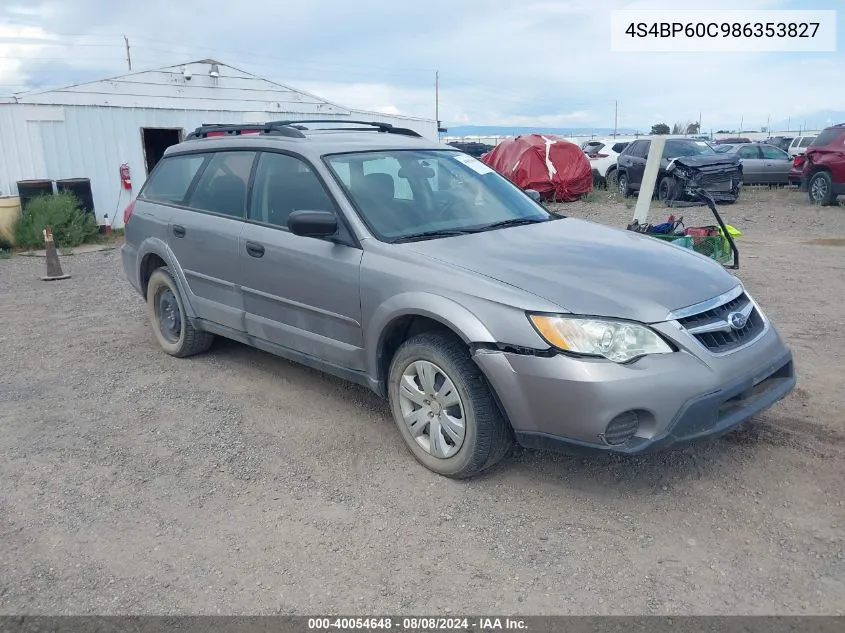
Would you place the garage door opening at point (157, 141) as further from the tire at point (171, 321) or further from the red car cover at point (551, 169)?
the tire at point (171, 321)

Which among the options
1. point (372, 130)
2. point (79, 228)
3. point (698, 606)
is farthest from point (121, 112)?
point (698, 606)

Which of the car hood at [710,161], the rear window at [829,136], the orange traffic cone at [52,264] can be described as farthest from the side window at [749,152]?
the orange traffic cone at [52,264]

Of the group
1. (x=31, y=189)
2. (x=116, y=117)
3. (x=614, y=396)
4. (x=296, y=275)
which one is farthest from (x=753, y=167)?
(x=614, y=396)

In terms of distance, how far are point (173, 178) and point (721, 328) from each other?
426 centimetres

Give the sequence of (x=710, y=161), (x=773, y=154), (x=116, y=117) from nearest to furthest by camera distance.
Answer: (x=116, y=117) < (x=710, y=161) < (x=773, y=154)

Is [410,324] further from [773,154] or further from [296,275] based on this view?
[773,154]

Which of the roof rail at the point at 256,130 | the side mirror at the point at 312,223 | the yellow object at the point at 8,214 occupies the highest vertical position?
the roof rail at the point at 256,130

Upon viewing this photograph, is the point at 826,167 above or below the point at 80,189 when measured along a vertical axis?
below

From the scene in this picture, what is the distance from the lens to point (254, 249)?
4.59m

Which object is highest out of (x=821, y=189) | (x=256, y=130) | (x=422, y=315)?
(x=256, y=130)

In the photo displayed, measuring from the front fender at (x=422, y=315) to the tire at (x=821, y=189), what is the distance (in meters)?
14.9

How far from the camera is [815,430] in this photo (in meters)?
4.06

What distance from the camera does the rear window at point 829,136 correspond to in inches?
605

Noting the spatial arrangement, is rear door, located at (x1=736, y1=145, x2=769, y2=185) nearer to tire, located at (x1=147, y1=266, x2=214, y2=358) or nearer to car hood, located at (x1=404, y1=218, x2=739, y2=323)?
car hood, located at (x1=404, y1=218, x2=739, y2=323)
